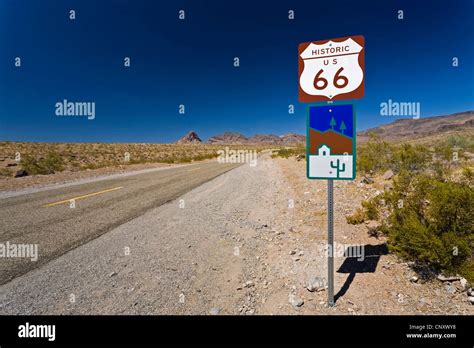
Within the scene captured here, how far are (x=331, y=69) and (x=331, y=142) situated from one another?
0.80 meters

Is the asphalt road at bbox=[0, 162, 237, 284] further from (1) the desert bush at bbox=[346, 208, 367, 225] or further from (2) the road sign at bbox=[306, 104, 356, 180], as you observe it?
(1) the desert bush at bbox=[346, 208, 367, 225]

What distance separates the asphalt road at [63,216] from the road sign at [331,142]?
460 centimetres

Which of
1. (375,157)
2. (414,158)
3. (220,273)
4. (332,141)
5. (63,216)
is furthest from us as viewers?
(375,157)

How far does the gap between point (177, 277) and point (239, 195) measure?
5298mm

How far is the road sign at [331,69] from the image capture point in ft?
7.86

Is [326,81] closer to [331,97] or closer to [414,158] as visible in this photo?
[331,97]

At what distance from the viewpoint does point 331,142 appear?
96.6 inches

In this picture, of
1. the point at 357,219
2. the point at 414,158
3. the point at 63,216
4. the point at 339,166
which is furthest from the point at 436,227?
the point at 63,216

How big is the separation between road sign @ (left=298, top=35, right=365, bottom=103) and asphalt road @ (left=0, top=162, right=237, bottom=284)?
16.1 feet

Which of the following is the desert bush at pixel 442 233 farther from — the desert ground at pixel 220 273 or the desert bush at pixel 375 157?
the desert bush at pixel 375 157

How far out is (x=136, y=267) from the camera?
3615 mm

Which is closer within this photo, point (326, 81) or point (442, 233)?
point (326, 81)
